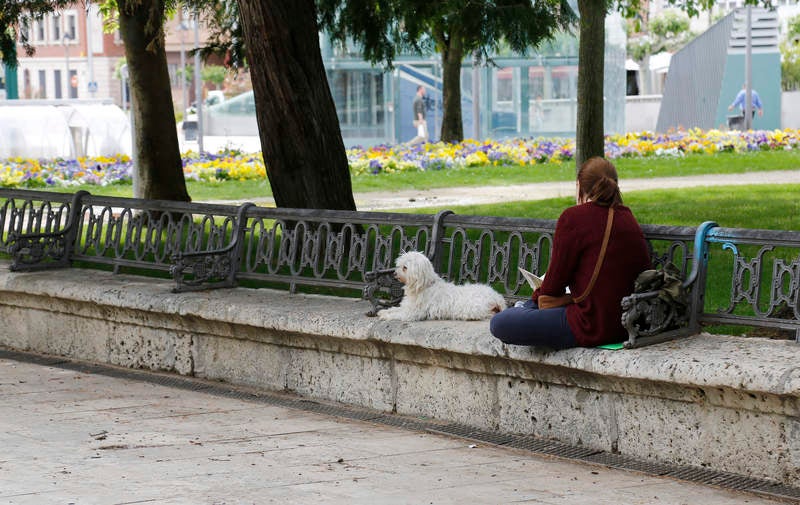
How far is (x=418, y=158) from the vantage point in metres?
23.7

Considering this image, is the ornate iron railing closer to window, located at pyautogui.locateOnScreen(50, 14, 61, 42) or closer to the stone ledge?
the stone ledge

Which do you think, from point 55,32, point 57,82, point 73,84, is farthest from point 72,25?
point 73,84

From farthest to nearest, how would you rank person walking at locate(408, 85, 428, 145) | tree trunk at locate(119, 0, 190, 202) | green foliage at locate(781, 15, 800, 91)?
green foliage at locate(781, 15, 800, 91), person walking at locate(408, 85, 428, 145), tree trunk at locate(119, 0, 190, 202)

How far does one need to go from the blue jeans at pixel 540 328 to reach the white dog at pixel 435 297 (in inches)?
31.2

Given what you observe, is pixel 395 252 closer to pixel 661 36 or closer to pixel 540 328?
pixel 540 328

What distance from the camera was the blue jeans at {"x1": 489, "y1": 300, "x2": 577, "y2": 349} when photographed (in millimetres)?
6273

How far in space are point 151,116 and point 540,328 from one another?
26.6 ft

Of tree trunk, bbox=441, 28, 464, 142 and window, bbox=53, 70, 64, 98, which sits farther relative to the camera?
window, bbox=53, 70, 64, 98

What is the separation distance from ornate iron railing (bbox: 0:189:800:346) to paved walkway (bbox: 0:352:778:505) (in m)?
0.87

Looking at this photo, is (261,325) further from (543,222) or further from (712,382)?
(712,382)

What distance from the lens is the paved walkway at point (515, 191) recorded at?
17062 millimetres

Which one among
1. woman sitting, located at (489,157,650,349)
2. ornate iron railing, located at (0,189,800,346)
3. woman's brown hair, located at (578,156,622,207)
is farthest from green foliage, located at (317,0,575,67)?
woman sitting, located at (489,157,650,349)

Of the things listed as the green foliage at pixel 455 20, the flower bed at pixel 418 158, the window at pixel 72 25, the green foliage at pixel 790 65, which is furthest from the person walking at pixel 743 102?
the window at pixel 72 25

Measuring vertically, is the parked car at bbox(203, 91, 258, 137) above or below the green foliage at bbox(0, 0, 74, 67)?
below
